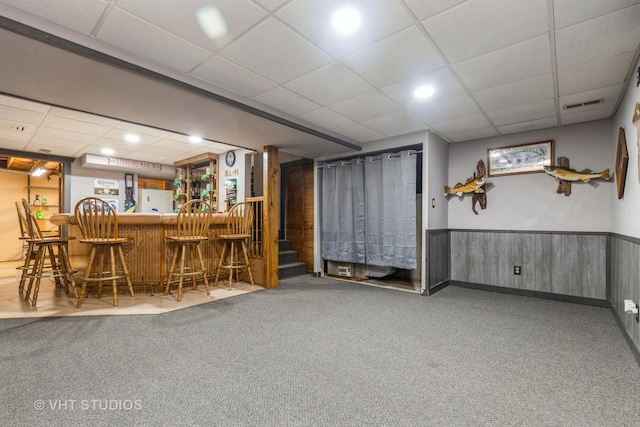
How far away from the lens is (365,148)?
505cm

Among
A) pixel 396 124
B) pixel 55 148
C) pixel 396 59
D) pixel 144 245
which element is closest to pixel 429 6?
pixel 396 59

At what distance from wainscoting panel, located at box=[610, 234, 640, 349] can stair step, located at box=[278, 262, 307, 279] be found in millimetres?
4399

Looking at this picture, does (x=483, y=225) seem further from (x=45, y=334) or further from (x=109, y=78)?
(x=45, y=334)

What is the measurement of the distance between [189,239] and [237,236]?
2.74 ft

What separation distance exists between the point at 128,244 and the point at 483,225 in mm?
5260

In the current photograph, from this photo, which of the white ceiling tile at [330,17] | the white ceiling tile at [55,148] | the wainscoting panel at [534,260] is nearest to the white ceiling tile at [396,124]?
the white ceiling tile at [330,17]

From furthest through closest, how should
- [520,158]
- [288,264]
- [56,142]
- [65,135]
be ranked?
[288,264]
[56,142]
[65,135]
[520,158]

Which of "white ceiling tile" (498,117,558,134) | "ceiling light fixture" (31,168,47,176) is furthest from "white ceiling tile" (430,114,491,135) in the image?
"ceiling light fixture" (31,168,47,176)

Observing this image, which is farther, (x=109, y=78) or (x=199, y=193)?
(x=199, y=193)

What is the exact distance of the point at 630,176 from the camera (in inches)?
105

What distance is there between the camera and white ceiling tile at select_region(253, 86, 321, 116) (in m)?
3.11

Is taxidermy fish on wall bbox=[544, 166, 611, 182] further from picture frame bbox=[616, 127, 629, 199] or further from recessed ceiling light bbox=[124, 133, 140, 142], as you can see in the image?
recessed ceiling light bbox=[124, 133, 140, 142]

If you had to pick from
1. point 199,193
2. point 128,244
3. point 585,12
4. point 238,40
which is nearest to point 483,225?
point 585,12

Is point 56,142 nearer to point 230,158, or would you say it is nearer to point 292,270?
point 230,158
